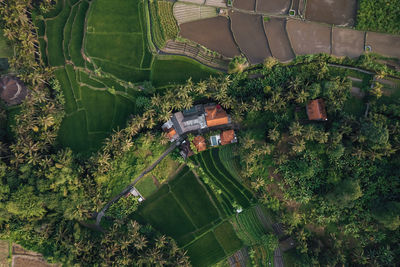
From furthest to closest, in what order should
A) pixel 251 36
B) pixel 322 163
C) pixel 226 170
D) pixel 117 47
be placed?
pixel 117 47 < pixel 251 36 < pixel 226 170 < pixel 322 163

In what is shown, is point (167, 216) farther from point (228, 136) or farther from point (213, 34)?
point (213, 34)

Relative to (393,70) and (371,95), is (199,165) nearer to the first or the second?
(371,95)

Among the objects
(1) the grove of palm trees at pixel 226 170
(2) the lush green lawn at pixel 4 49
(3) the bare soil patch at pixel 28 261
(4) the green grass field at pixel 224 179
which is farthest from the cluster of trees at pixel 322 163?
(2) the lush green lawn at pixel 4 49

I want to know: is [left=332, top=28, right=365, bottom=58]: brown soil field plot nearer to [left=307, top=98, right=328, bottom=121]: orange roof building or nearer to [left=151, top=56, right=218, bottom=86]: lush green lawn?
[left=307, top=98, right=328, bottom=121]: orange roof building

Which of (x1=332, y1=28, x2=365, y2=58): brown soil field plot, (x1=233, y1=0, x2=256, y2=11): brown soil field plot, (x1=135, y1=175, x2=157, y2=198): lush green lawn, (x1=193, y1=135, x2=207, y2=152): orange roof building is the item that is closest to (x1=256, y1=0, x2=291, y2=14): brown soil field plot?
(x1=233, y1=0, x2=256, y2=11): brown soil field plot

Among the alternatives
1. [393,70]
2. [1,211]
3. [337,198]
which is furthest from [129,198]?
[393,70]

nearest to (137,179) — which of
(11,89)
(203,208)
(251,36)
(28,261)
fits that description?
(203,208)
